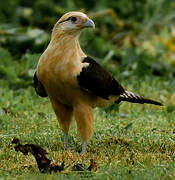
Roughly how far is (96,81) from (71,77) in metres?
0.39

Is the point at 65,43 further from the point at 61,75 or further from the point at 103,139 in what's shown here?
the point at 103,139

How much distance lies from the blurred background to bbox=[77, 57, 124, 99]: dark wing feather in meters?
2.22

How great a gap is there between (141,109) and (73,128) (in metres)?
1.62

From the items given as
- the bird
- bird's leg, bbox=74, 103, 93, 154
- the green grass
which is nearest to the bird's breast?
the bird

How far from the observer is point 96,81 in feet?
19.9

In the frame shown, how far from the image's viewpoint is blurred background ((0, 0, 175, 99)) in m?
9.98

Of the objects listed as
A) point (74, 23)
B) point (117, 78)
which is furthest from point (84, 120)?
point (117, 78)

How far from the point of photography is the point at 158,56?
1105cm

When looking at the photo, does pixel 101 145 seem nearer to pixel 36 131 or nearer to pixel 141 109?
pixel 36 131

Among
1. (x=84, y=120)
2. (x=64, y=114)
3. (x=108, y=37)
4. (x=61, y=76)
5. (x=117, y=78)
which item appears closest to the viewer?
(x=61, y=76)

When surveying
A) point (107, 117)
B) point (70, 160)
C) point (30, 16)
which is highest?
point (70, 160)

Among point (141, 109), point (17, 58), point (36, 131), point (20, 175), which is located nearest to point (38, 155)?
point (20, 175)

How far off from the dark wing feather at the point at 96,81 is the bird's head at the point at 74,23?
1.14 feet

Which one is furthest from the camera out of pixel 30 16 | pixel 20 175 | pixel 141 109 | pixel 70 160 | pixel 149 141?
pixel 30 16
